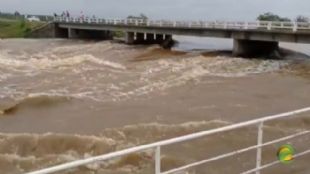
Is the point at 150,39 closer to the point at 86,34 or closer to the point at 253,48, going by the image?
the point at 86,34

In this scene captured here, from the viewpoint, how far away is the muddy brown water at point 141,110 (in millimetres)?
9688

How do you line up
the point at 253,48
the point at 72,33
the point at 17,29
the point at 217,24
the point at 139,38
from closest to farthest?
the point at 253,48, the point at 217,24, the point at 139,38, the point at 72,33, the point at 17,29

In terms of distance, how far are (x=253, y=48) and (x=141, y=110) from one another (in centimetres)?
2184

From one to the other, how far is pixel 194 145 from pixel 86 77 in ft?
44.1

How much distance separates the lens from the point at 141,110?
14961mm

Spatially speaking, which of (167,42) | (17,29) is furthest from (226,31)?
(17,29)

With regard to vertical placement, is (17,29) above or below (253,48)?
below

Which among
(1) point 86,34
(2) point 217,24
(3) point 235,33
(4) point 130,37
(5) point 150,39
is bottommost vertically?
(1) point 86,34

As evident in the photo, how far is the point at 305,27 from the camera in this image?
28844 mm

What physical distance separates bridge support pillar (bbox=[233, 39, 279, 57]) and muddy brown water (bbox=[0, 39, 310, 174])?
5239 mm

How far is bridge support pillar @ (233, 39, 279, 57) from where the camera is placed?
34438 millimetres

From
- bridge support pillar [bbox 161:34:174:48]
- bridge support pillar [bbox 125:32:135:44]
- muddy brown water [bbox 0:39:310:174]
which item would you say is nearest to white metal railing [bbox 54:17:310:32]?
bridge support pillar [bbox 125:32:135:44]

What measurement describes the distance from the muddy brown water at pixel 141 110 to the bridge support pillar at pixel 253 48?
5239 millimetres

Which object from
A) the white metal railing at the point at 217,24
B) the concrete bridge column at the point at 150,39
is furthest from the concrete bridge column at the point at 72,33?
the concrete bridge column at the point at 150,39
